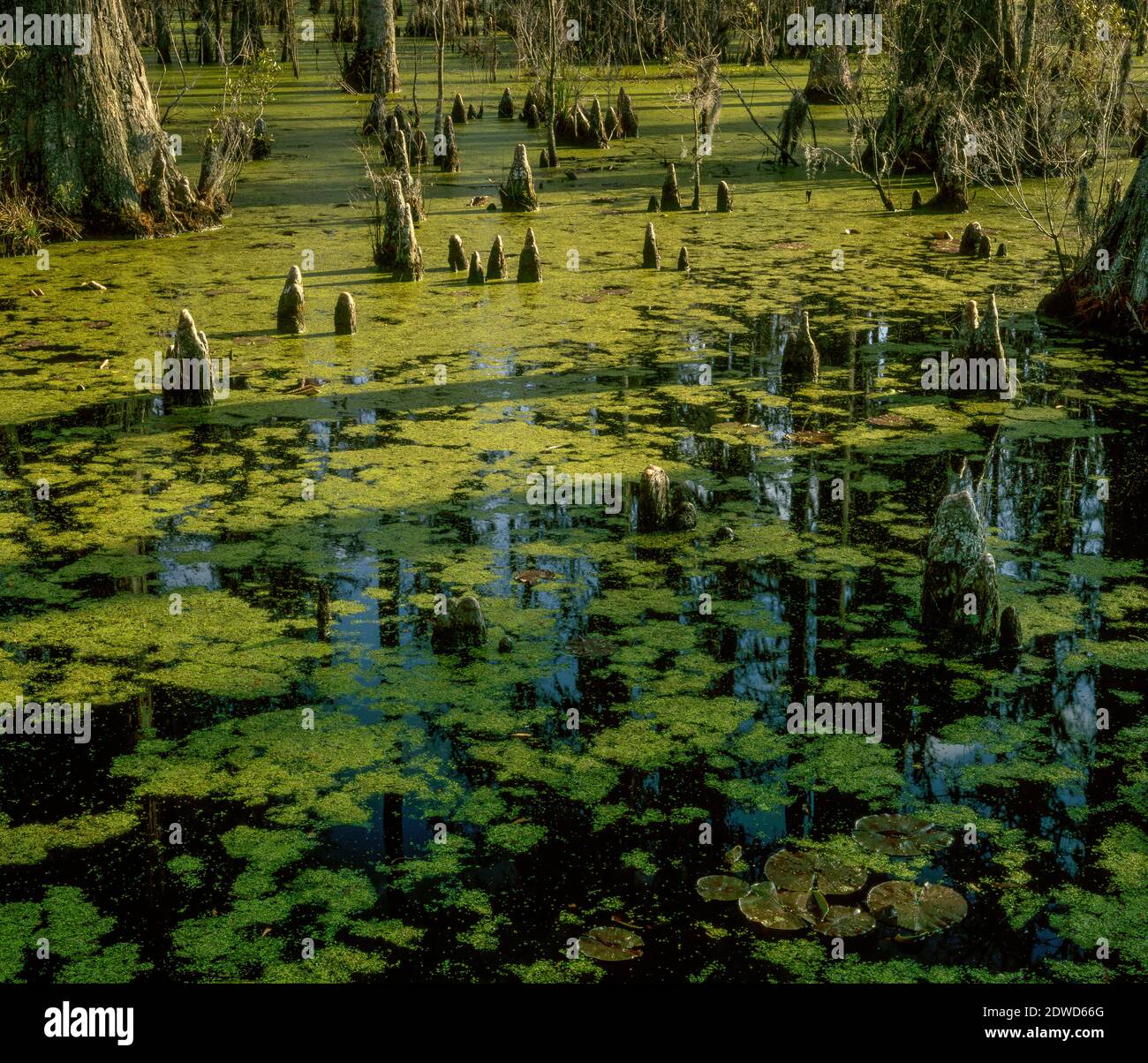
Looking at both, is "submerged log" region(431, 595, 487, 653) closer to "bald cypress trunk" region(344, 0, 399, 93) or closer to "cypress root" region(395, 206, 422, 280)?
"cypress root" region(395, 206, 422, 280)

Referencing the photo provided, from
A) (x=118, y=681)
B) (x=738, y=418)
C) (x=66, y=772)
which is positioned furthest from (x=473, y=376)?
(x=66, y=772)

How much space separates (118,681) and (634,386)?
4014 mm

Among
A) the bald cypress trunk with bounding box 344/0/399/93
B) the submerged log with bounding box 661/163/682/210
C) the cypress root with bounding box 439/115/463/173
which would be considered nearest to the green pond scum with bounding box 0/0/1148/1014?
the submerged log with bounding box 661/163/682/210

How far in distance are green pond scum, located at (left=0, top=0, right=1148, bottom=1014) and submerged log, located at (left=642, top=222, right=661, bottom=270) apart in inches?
22.3

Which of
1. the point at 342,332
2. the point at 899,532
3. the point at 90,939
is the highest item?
the point at 342,332

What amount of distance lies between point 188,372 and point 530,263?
11.6 feet

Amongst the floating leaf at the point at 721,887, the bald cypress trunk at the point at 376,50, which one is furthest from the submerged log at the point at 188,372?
the bald cypress trunk at the point at 376,50

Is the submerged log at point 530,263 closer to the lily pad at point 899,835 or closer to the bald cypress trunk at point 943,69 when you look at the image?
the bald cypress trunk at point 943,69

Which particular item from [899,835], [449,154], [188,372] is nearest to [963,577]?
[899,835]

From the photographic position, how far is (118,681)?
16.1 ft

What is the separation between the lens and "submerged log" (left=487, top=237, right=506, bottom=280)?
10.6 meters

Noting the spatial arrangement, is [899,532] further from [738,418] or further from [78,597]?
[78,597]

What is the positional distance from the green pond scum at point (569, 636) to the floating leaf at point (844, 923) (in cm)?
3

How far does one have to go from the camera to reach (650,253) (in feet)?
36.1
